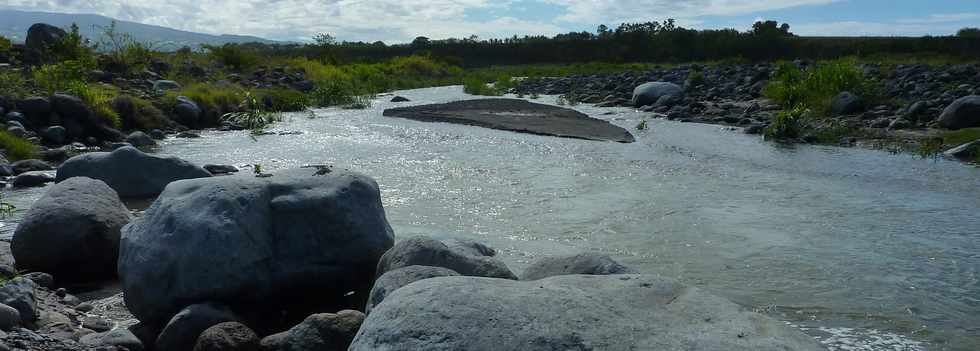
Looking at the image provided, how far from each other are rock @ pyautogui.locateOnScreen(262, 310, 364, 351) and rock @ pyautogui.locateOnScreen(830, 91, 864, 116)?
16.2 meters

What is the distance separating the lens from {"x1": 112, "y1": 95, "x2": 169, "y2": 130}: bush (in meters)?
16.2

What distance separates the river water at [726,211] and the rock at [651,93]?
7354 mm

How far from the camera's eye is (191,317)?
507 cm

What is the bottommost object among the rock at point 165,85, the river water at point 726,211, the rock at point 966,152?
the river water at point 726,211

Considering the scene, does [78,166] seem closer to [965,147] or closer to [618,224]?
[618,224]

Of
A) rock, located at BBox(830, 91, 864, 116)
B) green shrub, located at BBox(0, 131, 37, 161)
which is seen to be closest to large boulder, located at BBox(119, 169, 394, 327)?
green shrub, located at BBox(0, 131, 37, 161)

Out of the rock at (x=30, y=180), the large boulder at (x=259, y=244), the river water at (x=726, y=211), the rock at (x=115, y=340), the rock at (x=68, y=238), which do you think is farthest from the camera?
the rock at (x=30, y=180)

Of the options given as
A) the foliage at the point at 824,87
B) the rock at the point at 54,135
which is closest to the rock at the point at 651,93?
the foliage at the point at 824,87

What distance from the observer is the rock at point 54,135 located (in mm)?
13836

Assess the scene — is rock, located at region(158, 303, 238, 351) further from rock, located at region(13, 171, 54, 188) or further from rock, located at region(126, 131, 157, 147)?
rock, located at region(126, 131, 157, 147)

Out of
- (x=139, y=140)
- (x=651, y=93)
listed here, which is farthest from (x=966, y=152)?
(x=139, y=140)

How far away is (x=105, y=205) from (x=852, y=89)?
17715 millimetres

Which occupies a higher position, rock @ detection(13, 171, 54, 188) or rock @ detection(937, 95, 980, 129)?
rock @ detection(937, 95, 980, 129)

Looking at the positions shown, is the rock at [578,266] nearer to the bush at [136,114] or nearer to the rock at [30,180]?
the rock at [30,180]
